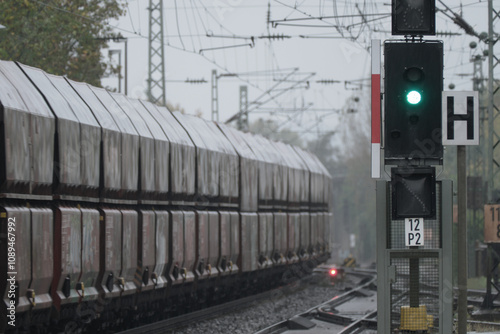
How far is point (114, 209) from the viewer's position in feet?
48.0

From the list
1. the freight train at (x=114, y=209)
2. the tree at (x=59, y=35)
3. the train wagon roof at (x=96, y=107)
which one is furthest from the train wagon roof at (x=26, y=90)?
the tree at (x=59, y=35)

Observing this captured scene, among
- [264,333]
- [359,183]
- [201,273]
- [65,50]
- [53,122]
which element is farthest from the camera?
[359,183]

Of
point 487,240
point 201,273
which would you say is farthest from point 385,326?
point 487,240

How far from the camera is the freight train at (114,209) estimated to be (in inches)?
453

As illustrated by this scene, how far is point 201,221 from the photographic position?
19.4 meters

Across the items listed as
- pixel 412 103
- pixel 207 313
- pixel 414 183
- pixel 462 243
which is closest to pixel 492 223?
pixel 207 313

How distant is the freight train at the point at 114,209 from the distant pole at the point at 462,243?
202 inches

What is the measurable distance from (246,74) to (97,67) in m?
8.07

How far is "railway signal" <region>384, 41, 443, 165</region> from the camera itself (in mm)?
8508

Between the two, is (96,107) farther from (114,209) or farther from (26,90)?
(26,90)

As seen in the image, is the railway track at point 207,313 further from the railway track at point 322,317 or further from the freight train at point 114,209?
the freight train at point 114,209

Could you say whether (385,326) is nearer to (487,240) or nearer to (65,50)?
(487,240)

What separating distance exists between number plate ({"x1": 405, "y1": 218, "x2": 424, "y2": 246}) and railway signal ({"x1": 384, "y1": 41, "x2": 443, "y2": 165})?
1.93 ft

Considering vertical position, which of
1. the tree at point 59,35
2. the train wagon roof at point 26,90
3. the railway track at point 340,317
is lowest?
the railway track at point 340,317
